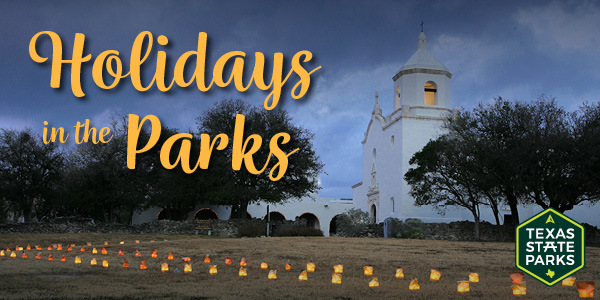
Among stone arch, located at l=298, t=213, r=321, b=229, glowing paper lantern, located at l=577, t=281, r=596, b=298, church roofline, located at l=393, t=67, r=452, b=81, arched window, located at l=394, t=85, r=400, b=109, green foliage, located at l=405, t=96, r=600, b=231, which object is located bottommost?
stone arch, located at l=298, t=213, r=321, b=229

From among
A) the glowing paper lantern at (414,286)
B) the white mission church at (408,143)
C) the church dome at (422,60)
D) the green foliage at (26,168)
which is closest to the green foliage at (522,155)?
the white mission church at (408,143)

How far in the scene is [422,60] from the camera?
53.4 meters

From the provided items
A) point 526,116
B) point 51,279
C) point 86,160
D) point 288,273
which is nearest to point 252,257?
point 288,273

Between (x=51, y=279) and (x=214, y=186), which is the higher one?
(x=214, y=186)

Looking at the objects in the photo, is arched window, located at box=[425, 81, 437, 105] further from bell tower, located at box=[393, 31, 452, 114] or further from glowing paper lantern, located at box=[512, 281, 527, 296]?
glowing paper lantern, located at box=[512, 281, 527, 296]

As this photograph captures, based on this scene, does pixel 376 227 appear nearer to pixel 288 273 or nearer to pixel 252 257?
pixel 252 257

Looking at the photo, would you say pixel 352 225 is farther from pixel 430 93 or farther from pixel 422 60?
pixel 422 60

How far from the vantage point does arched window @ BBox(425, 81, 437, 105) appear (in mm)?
53059

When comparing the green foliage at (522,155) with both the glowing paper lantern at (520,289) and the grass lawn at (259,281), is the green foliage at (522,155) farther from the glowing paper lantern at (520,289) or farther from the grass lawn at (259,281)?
the glowing paper lantern at (520,289)

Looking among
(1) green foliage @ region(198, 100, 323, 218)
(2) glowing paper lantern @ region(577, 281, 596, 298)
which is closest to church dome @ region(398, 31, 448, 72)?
(1) green foliage @ region(198, 100, 323, 218)

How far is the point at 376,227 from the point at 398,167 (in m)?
14.4

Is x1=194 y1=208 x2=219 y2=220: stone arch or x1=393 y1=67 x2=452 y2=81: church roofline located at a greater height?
x1=393 y1=67 x2=452 y2=81: church roofline

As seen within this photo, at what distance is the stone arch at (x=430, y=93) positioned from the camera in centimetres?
5303

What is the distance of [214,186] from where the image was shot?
42.9 meters
